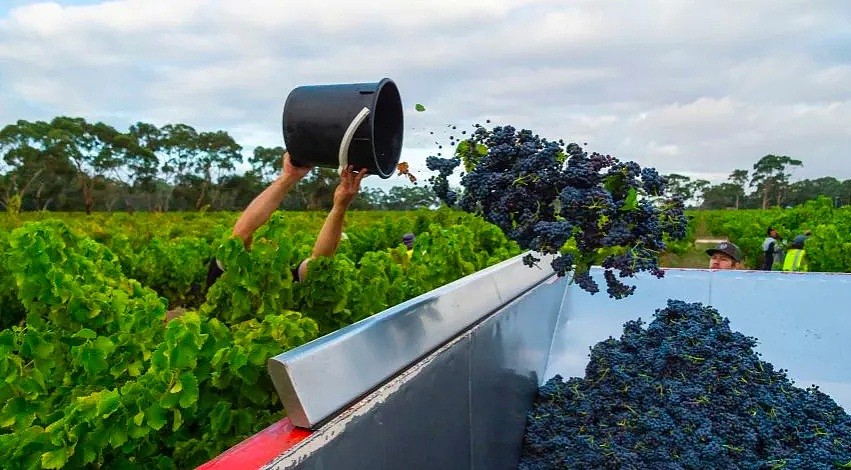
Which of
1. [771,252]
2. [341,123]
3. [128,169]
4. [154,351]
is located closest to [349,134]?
[341,123]

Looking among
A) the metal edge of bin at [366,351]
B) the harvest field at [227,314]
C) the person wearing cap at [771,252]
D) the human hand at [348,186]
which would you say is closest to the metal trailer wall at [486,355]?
the metal edge of bin at [366,351]

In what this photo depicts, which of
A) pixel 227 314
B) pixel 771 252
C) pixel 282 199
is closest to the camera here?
pixel 227 314

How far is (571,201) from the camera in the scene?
1957 mm

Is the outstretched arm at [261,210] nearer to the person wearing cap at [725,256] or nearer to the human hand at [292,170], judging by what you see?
the human hand at [292,170]

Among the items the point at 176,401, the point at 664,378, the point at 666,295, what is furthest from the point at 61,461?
the point at 666,295

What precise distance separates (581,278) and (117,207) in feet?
247

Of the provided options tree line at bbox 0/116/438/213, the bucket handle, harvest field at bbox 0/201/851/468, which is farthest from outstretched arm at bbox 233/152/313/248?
tree line at bbox 0/116/438/213

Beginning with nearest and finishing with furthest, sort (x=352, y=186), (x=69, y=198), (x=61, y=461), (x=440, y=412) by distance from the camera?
(x=61, y=461), (x=440, y=412), (x=352, y=186), (x=69, y=198)

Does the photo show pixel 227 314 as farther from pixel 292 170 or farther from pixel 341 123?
pixel 341 123

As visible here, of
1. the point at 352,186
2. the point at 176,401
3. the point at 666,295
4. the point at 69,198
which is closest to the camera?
the point at 176,401

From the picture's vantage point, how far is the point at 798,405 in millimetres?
2701

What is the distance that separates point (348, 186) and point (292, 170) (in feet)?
0.74

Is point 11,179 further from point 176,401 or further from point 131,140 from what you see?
point 176,401

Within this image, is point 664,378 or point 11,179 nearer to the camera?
point 664,378
